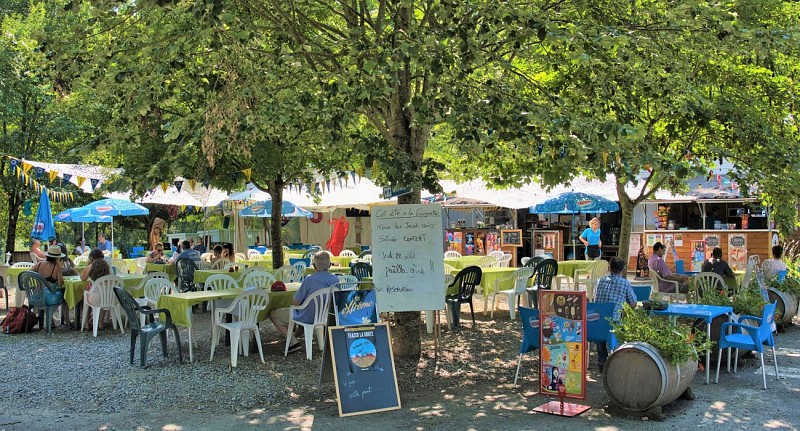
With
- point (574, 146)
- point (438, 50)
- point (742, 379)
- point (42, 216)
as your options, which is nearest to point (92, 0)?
point (438, 50)

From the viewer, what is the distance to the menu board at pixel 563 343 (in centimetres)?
646

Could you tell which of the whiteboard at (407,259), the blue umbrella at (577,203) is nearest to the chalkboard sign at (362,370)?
the whiteboard at (407,259)

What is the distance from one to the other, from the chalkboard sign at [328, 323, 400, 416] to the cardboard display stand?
1364 mm

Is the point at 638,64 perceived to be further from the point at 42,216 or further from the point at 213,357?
the point at 42,216

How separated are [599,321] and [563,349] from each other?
36.4 inches

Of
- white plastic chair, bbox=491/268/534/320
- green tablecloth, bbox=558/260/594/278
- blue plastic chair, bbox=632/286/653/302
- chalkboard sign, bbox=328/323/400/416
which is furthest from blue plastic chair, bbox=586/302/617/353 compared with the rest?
green tablecloth, bbox=558/260/594/278

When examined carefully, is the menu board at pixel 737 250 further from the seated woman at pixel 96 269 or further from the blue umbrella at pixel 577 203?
the seated woman at pixel 96 269

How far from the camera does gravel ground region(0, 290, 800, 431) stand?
629 cm

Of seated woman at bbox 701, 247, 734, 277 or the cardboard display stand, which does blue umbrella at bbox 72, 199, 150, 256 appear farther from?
the cardboard display stand

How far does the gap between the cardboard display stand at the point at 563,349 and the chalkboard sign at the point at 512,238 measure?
45.8 feet

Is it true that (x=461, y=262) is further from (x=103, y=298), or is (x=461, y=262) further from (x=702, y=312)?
(x=702, y=312)

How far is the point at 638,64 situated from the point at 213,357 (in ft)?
20.1

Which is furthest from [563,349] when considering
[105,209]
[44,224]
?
[105,209]

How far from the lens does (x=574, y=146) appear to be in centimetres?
654
